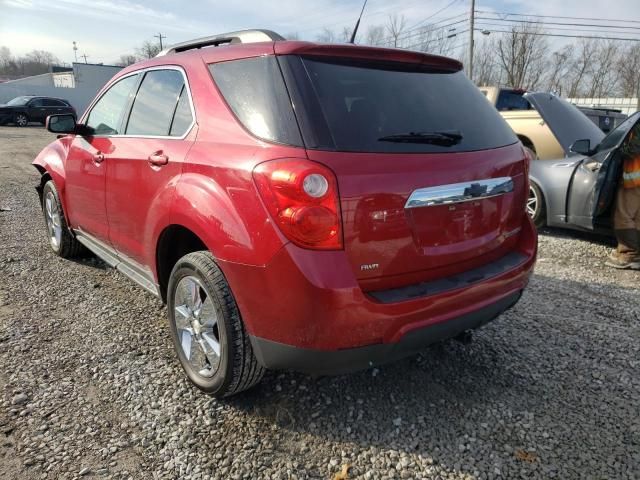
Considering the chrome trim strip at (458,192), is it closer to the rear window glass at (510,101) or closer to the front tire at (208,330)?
the front tire at (208,330)

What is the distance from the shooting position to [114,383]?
8.80ft

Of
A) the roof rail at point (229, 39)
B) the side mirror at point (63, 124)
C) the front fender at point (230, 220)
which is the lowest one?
the front fender at point (230, 220)

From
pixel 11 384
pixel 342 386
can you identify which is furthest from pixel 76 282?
pixel 342 386

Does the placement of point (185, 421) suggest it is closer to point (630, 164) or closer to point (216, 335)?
point (216, 335)

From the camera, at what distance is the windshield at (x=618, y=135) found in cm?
461

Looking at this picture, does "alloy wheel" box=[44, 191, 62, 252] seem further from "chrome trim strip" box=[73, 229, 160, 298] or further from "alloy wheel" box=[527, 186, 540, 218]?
"alloy wheel" box=[527, 186, 540, 218]

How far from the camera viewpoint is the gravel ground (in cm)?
210

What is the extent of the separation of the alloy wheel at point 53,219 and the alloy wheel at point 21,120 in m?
→ 24.5

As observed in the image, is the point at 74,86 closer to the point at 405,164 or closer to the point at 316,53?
the point at 316,53

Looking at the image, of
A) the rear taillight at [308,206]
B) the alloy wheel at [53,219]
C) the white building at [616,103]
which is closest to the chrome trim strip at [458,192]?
the rear taillight at [308,206]

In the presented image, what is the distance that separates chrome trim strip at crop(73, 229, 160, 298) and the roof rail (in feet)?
4.75

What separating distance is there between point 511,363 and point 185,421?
6.26 feet

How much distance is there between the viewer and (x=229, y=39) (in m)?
2.73

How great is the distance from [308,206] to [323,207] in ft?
0.19
